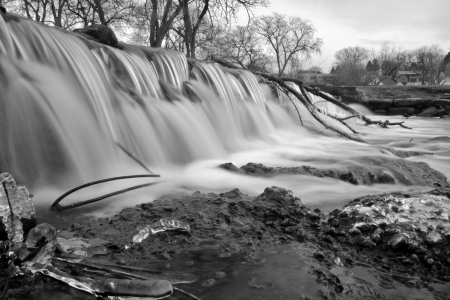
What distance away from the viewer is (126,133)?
11.3 feet

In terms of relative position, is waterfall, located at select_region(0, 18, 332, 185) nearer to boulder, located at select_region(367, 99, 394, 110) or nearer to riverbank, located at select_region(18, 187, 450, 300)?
riverbank, located at select_region(18, 187, 450, 300)

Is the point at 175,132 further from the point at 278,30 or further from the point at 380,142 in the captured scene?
the point at 278,30

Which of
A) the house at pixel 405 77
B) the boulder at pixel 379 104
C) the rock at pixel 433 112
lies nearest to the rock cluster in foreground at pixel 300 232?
the rock at pixel 433 112

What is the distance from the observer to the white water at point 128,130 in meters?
2.46

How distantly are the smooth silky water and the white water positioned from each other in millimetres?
11

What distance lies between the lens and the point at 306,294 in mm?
1055

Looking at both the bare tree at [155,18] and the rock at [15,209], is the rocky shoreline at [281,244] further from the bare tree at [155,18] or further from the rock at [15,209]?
the bare tree at [155,18]

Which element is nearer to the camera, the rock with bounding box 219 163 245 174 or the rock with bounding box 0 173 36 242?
the rock with bounding box 0 173 36 242

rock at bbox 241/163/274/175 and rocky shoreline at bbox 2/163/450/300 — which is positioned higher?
rocky shoreline at bbox 2/163/450/300

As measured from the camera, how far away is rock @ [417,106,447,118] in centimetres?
Answer: 1198

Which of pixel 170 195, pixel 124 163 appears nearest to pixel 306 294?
pixel 170 195

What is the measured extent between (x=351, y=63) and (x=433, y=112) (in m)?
45.8

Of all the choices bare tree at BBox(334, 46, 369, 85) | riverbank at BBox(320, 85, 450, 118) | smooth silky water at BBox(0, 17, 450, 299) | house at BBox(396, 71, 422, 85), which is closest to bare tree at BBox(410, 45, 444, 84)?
bare tree at BBox(334, 46, 369, 85)

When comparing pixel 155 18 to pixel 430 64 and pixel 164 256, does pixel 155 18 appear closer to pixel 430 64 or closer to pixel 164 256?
pixel 164 256
